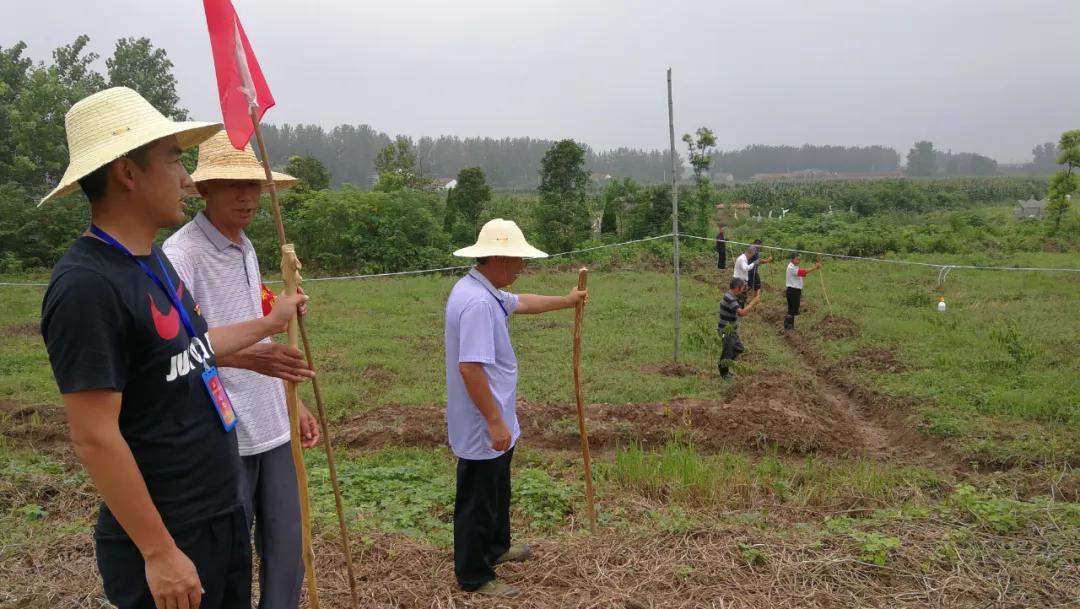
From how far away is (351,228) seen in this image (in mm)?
18125

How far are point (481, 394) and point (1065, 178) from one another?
76.3ft

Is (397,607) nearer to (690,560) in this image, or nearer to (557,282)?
(690,560)

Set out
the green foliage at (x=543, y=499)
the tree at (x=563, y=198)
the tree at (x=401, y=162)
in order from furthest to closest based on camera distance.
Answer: the tree at (x=401, y=162), the tree at (x=563, y=198), the green foliage at (x=543, y=499)

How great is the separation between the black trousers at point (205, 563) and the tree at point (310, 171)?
76.3ft

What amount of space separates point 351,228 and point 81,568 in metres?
15.5

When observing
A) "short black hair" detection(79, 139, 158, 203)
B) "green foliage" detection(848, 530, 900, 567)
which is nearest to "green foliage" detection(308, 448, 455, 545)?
"green foliage" detection(848, 530, 900, 567)

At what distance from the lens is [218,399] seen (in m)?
1.88

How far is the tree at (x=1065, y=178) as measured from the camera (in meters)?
19.9

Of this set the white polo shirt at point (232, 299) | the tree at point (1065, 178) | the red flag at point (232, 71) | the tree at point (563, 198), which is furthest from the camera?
the tree at point (563, 198)

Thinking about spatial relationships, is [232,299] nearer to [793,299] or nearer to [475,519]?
[475,519]

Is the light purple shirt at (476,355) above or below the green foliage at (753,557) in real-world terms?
above

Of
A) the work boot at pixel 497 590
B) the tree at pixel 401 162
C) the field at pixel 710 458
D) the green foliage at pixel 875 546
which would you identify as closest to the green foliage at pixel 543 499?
the field at pixel 710 458

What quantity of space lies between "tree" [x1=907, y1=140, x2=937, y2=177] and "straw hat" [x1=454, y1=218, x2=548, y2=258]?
402 ft

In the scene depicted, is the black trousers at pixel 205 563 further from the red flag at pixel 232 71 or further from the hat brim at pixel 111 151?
the red flag at pixel 232 71
